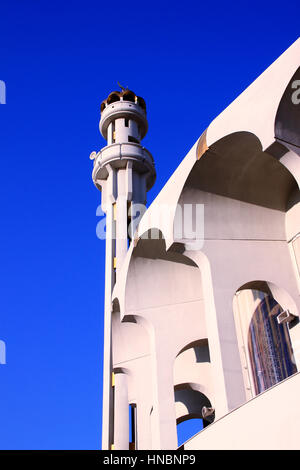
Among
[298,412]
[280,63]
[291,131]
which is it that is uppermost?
[280,63]

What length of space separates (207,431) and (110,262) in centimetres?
1138

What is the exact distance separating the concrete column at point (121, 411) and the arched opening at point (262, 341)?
4406 millimetres

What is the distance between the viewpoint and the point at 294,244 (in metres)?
11.6

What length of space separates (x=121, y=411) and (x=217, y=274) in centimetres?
772

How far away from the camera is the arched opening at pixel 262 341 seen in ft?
41.8

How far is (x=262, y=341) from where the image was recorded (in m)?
13.7

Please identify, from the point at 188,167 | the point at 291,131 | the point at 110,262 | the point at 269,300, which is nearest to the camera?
the point at 291,131

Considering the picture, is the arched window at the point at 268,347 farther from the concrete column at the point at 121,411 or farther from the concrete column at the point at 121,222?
the concrete column at the point at 121,222

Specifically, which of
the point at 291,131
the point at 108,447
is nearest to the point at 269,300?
the point at 291,131

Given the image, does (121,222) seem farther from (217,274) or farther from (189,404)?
(217,274)

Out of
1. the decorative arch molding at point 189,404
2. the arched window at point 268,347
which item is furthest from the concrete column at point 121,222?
the arched window at point 268,347

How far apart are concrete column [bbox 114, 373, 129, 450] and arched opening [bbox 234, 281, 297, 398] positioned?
441 cm

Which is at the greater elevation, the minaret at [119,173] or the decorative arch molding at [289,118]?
the minaret at [119,173]

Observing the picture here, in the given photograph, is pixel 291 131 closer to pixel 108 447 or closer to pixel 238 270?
pixel 238 270
